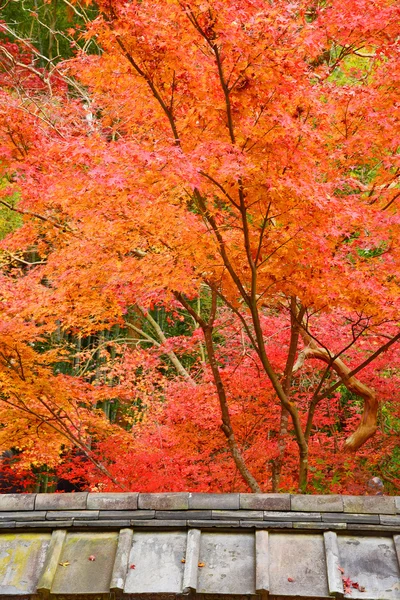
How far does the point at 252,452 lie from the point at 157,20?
5.81m

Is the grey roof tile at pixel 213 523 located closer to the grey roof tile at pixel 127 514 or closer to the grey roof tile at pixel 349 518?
the grey roof tile at pixel 127 514

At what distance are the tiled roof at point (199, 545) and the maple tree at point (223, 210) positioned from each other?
267 cm

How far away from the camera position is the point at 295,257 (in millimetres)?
6418

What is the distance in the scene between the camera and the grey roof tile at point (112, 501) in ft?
12.8

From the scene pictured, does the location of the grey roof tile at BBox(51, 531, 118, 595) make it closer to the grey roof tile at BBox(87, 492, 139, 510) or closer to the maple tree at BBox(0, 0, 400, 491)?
the grey roof tile at BBox(87, 492, 139, 510)

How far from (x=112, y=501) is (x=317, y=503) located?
1193mm

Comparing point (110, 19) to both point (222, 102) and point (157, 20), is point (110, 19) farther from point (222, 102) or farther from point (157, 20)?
point (222, 102)

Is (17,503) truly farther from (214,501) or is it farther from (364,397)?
(364,397)

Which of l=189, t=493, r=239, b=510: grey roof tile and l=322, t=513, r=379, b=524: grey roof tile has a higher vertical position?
l=189, t=493, r=239, b=510: grey roof tile

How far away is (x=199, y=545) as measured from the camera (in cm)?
372

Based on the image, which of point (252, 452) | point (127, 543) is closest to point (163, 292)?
point (252, 452)

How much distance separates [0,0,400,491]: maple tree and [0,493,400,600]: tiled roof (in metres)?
2.67

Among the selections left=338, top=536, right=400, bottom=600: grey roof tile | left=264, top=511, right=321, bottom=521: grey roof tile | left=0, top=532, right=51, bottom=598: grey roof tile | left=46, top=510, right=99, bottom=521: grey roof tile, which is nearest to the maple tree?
left=264, top=511, right=321, bottom=521: grey roof tile

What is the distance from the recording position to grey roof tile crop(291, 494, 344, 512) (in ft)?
12.4
